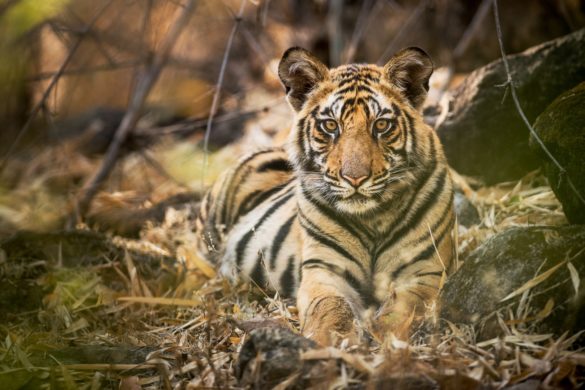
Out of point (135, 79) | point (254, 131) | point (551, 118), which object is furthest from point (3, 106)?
point (551, 118)

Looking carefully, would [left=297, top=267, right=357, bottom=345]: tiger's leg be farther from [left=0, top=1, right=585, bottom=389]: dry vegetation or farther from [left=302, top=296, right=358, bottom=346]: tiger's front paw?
[left=0, top=1, right=585, bottom=389]: dry vegetation

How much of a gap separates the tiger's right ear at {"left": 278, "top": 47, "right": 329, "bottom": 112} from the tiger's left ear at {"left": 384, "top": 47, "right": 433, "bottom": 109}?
1.21 feet

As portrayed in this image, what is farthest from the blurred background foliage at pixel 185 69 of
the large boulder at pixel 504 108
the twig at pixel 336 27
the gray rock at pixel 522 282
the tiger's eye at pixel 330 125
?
the gray rock at pixel 522 282

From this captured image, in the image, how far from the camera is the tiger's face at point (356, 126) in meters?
3.51

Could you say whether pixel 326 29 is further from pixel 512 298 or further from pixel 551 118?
pixel 512 298

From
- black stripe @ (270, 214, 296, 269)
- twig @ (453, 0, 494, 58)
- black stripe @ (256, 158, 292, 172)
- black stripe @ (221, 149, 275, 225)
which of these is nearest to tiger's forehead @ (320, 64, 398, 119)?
black stripe @ (270, 214, 296, 269)

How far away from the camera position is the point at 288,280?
4.39 meters

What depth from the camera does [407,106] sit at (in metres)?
3.78

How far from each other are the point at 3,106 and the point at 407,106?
5.53 metres

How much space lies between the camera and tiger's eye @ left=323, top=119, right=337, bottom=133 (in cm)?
367

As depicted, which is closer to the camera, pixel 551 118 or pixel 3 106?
pixel 551 118

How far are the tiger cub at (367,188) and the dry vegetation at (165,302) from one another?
13.4 inches

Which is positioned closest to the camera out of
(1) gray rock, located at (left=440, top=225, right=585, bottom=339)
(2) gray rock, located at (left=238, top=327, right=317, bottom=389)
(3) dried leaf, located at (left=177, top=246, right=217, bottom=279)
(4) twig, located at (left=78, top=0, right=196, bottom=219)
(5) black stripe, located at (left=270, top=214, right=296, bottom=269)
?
(2) gray rock, located at (left=238, top=327, right=317, bottom=389)

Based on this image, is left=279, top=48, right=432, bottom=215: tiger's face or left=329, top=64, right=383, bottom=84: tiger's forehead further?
left=329, top=64, right=383, bottom=84: tiger's forehead
